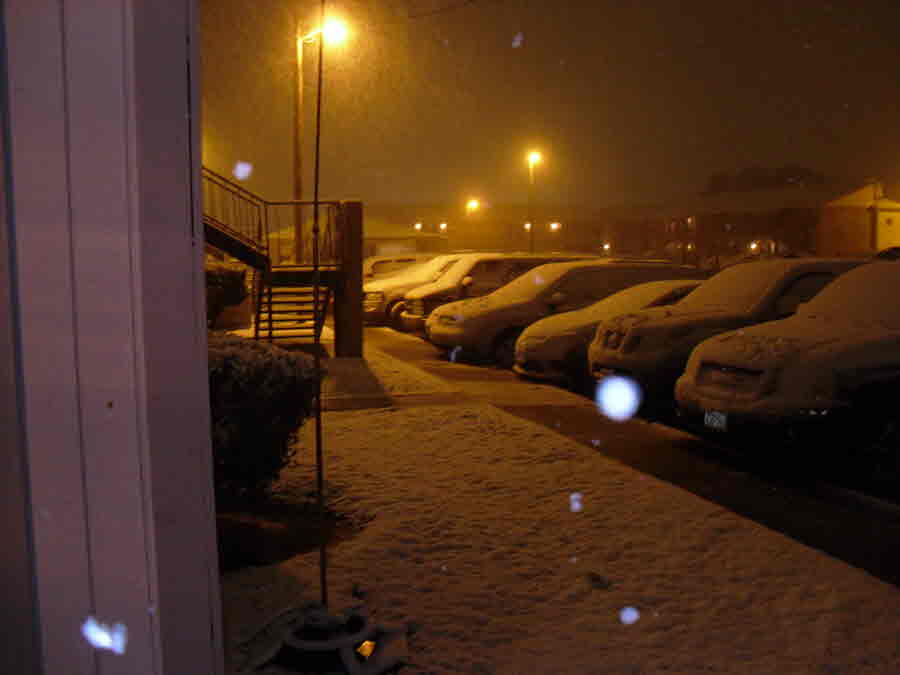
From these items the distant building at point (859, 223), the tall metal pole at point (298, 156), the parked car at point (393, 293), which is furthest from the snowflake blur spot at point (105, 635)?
the distant building at point (859, 223)

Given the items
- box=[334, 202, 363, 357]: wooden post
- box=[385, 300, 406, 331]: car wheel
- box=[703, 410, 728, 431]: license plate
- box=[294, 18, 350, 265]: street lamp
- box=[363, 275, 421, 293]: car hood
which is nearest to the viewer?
box=[703, 410, 728, 431]: license plate

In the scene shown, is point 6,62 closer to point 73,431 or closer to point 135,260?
point 135,260

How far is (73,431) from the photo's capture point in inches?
58.4

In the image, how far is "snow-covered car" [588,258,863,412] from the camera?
7406 millimetres

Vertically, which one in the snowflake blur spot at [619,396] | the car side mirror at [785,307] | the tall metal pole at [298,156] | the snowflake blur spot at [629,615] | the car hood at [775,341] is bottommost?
the snowflake blur spot at [629,615]

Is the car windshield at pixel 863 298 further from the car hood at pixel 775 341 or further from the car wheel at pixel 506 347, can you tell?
the car wheel at pixel 506 347

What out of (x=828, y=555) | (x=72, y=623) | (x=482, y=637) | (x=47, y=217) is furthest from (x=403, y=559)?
(x=47, y=217)

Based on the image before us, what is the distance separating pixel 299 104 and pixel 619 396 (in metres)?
11.6

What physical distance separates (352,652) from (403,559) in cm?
105

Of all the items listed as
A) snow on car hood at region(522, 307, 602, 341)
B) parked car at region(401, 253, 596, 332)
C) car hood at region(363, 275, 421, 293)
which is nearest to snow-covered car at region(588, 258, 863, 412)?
snow on car hood at region(522, 307, 602, 341)

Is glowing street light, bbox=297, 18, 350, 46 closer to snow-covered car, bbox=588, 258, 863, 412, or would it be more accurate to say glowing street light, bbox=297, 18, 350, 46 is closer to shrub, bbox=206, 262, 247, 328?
shrub, bbox=206, 262, 247, 328

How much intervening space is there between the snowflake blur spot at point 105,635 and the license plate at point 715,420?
5021 millimetres

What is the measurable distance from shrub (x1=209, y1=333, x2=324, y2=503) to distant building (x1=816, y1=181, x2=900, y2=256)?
4014 cm

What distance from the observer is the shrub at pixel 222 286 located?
533 inches
